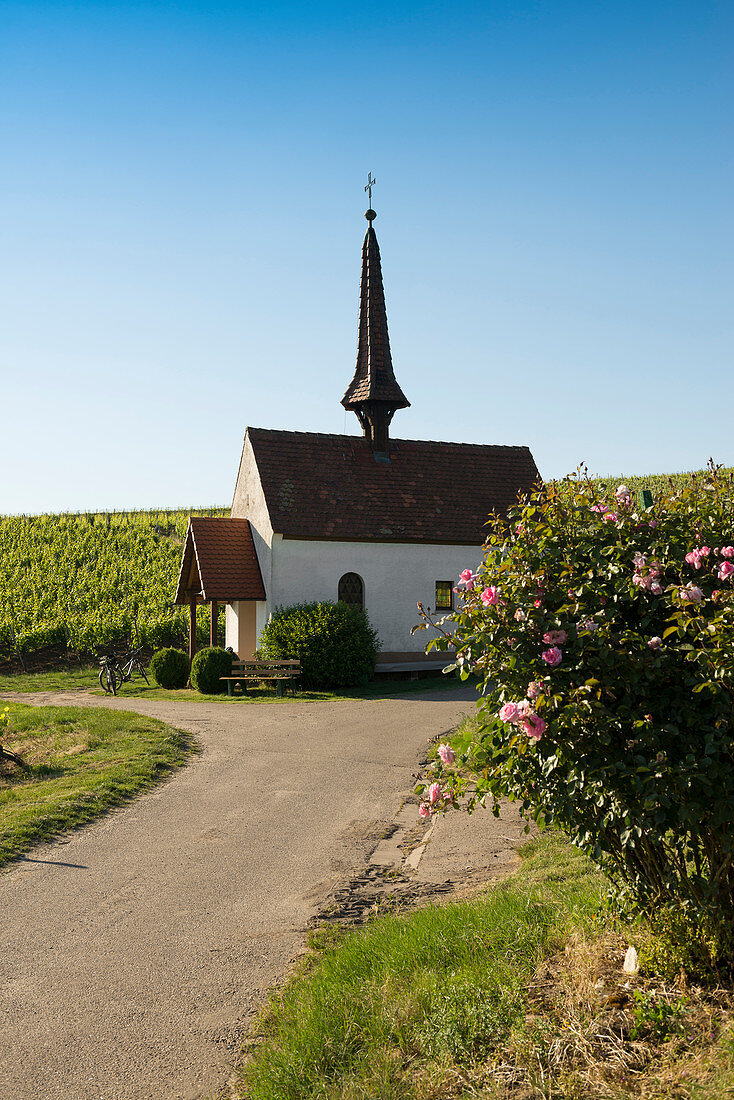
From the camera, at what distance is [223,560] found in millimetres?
26234

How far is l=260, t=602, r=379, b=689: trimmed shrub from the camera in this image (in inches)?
929

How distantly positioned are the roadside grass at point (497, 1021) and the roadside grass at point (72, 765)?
15.3 ft

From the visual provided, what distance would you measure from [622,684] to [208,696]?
64.9 ft

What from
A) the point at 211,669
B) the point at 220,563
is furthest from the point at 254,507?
the point at 211,669

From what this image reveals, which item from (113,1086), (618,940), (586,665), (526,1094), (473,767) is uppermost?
(586,665)

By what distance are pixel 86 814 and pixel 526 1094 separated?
23.8 feet

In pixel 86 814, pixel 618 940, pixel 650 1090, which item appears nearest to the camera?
pixel 650 1090

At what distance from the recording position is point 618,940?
4.55 meters

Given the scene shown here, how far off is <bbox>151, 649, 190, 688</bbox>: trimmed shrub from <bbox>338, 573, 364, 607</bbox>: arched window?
5.28 m

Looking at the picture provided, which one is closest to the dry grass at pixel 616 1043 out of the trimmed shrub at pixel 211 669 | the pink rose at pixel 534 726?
the pink rose at pixel 534 726

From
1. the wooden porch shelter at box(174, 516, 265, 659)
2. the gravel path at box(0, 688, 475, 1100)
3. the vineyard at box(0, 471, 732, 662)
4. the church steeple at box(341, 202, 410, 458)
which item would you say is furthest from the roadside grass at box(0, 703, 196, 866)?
the church steeple at box(341, 202, 410, 458)

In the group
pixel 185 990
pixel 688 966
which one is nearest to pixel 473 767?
pixel 688 966

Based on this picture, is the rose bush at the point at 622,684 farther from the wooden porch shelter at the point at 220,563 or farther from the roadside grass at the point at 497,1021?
the wooden porch shelter at the point at 220,563

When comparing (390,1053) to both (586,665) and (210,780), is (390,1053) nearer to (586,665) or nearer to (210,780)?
(586,665)
